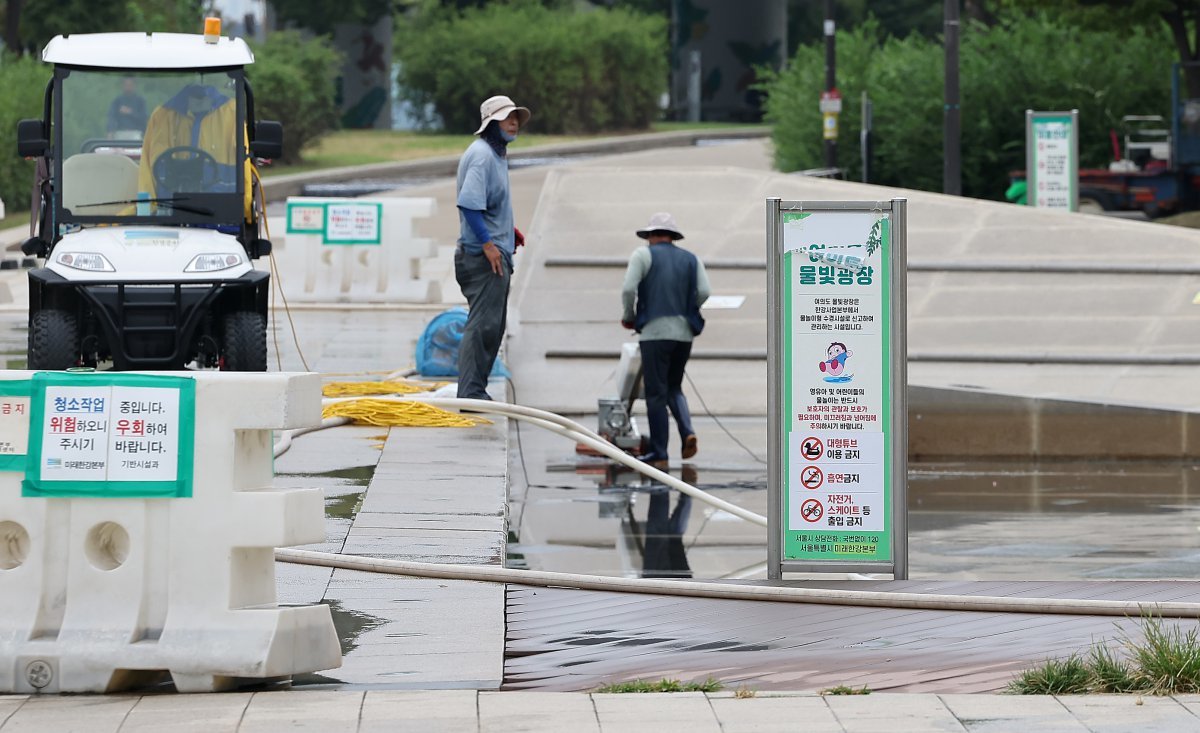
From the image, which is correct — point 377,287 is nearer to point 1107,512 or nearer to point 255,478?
point 1107,512

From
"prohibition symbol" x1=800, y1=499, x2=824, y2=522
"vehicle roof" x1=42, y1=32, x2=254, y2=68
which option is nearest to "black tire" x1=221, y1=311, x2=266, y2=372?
"vehicle roof" x1=42, y1=32, x2=254, y2=68

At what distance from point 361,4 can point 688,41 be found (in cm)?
1206

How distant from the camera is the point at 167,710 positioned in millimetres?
6004

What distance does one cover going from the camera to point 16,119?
32906mm

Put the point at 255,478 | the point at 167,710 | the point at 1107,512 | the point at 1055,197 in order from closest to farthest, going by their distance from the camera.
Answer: the point at 167,710 → the point at 255,478 → the point at 1107,512 → the point at 1055,197

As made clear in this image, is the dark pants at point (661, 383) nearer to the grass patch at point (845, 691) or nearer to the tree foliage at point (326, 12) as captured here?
the grass patch at point (845, 691)

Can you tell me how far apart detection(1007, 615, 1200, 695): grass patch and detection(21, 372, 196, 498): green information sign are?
2802 mm

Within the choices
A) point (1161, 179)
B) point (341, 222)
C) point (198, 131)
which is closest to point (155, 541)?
point (198, 131)

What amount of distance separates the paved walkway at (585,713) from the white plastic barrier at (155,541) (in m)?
0.14

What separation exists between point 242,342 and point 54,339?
3.99 ft

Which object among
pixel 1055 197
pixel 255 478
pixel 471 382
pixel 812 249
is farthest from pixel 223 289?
pixel 1055 197

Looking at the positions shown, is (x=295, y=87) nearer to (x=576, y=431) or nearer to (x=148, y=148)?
(x=148, y=148)

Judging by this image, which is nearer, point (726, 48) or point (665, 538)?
point (665, 538)

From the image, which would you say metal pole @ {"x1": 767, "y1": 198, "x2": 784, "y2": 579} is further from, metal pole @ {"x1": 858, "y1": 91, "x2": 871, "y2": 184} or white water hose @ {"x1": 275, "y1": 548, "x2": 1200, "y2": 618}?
metal pole @ {"x1": 858, "y1": 91, "x2": 871, "y2": 184}
